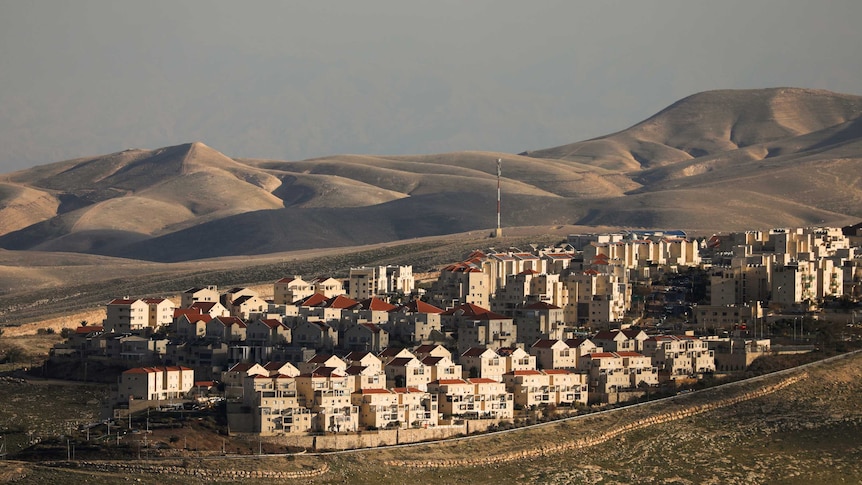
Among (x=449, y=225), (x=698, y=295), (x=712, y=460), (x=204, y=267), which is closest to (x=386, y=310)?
(x=698, y=295)

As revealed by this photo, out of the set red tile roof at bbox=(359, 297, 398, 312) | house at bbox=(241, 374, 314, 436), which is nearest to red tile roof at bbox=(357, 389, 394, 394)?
house at bbox=(241, 374, 314, 436)

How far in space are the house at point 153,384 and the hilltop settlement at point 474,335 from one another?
0.05 metres

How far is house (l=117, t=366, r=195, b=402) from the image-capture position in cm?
5688

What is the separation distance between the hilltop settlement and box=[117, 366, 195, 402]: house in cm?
5

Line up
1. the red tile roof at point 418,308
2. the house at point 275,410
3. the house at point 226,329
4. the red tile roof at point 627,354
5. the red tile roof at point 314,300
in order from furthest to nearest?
the red tile roof at point 314,300 < the red tile roof at point 418,308 < the house at point 226,329 < the red tile roof at point 627,354 < the house at point 275,410

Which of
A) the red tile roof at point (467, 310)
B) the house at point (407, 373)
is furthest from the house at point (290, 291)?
the house at point (407, 373)

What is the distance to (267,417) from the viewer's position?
169 feet

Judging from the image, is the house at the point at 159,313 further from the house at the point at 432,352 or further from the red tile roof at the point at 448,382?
the red tile roof at the point at 448,382

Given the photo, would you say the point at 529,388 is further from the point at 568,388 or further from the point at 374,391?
the point at 374,391

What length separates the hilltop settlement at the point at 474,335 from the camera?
180 feet

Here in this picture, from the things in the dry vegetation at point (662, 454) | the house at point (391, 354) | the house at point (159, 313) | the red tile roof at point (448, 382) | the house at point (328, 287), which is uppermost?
the house at point (328, 287)

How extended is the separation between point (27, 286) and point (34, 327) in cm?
4276

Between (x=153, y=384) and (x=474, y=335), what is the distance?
13.1 meters

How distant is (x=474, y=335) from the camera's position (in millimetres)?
65688
